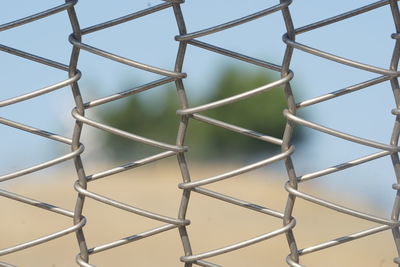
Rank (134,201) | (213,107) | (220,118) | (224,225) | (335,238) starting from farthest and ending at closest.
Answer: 1. (220,118)
2. (134,201)
3. (224,225)
4. (335,238)
5. (213,107)

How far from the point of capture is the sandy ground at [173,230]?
6379mm

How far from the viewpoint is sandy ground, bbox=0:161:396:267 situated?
251 inches

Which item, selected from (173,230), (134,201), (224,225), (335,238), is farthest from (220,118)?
(335,238)

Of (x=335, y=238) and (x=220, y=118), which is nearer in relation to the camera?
(x=335, y=238)

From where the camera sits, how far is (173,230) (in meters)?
7.91

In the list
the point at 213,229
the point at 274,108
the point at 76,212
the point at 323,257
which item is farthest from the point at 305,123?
the point at 274,108

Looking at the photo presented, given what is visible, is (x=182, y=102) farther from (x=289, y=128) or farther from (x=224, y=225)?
(x=224, y=225)

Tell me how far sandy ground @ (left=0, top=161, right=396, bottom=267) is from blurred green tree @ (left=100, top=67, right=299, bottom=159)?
3794 mm

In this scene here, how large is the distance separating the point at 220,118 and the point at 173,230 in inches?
A: 438

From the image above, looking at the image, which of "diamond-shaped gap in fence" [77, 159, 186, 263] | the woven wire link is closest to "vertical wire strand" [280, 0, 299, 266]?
the woven wire link

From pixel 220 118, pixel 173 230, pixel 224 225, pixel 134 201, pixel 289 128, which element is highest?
pixel 289 128

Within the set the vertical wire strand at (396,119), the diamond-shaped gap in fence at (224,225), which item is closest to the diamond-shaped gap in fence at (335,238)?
the diamond-shaped gap in fence at (224,225)

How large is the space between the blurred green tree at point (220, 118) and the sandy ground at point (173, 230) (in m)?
3.79

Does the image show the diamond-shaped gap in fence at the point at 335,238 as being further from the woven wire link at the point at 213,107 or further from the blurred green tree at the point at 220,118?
the blurred green tree at the point at 220,118
